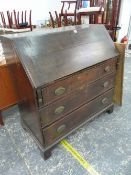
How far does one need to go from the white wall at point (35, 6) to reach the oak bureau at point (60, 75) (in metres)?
4.34

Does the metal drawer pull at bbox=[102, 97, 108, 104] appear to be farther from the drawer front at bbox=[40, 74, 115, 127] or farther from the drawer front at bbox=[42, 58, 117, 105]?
the drawer front at bbox=[42, 58, 117, 105]

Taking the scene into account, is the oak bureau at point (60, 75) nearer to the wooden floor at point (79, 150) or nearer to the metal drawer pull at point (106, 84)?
the metal drawer pull at point (106, 84)

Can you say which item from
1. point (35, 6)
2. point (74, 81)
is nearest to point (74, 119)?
point (74, 81)

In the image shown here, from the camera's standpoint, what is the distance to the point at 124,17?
3.81 meters

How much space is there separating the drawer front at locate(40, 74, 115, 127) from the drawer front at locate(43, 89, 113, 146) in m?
0.06

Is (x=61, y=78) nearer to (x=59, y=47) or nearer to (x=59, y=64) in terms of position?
(x=59, y=64)

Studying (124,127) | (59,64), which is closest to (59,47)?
(59,64)

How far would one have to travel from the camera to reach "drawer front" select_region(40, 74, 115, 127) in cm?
113

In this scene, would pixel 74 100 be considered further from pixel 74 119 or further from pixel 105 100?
pixel 105 100

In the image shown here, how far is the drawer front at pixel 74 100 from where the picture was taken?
113cm

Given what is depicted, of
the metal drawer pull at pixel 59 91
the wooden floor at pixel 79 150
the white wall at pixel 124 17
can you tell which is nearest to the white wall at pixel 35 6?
the white wall at pixel 124 17

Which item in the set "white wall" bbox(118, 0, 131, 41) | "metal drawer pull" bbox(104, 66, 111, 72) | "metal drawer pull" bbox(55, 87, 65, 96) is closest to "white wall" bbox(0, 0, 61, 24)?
"white wall" bbox(118, 0, 131, 41)

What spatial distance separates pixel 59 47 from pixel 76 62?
6.7 inches

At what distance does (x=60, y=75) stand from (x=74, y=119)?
53cm
